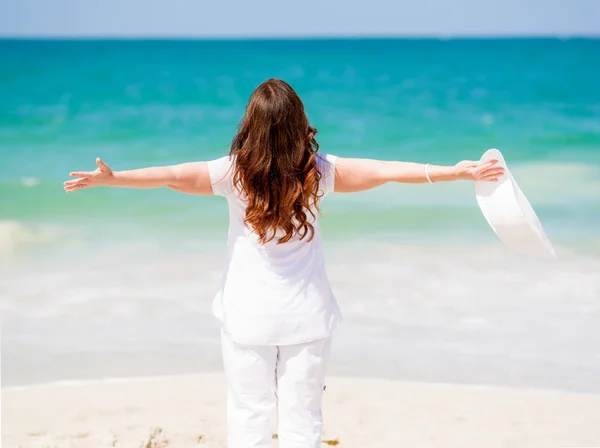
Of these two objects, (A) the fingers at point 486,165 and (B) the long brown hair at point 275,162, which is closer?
(B) the long brown hair at point 275,162

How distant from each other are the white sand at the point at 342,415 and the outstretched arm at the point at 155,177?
160 cm

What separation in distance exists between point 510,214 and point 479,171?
18 centimetres

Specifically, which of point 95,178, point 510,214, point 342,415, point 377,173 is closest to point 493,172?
point 510,214

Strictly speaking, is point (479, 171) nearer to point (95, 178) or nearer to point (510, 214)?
point (510, 214)

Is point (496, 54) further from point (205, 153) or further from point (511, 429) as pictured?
point (511, 429)

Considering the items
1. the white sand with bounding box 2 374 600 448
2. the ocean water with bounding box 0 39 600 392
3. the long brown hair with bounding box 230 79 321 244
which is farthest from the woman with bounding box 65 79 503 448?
the ocean water with bounding box 0 39 600 392

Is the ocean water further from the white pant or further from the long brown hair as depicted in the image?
the long brown hair

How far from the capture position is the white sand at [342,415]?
3707 millimetres

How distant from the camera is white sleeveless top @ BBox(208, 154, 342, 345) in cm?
245

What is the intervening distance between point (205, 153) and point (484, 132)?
5205 millimetres

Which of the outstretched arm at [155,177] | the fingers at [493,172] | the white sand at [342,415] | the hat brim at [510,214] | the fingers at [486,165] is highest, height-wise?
the fingers at [486,165]

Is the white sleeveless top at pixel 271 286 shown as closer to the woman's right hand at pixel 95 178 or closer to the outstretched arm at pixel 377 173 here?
the outstretched arm at pixel 377 173

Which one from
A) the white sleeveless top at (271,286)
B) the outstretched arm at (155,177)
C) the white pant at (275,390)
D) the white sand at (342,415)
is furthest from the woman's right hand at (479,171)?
the white sand at (342,415)

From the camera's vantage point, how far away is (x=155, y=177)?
2.40m
